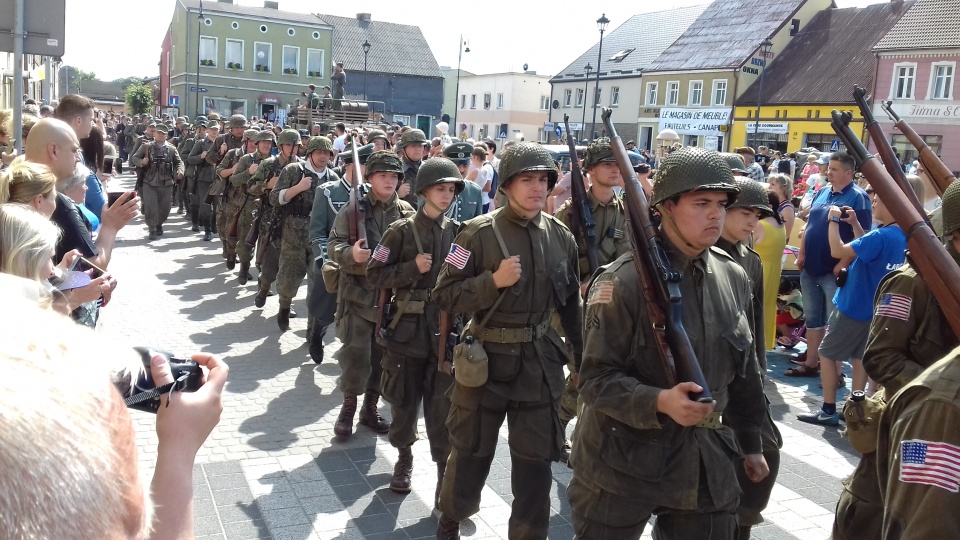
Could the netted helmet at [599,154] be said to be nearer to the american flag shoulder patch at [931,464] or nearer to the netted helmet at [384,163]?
the netted helmet at [384,163]

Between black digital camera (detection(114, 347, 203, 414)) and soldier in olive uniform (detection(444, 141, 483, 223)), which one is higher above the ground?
black digital camera (detection(114, 347, 203, 414))

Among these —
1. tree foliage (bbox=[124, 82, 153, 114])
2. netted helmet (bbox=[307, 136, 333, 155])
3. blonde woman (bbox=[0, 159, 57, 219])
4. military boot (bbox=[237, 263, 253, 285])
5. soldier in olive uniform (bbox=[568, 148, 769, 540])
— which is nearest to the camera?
soldier in olive uniform (bbox=[568, 148, 769, 540])

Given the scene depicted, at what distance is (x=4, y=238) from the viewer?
3.48 metres

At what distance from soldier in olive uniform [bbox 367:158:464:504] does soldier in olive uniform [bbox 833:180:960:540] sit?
255cm

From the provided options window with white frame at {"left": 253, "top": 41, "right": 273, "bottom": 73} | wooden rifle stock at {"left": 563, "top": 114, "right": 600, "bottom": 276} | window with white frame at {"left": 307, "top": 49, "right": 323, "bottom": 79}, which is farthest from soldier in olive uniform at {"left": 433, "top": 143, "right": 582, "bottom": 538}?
window with white frame at {"left": 307, "top": 49, "right": 323, "bottom": 79}

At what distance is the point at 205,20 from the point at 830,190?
54.0 metres

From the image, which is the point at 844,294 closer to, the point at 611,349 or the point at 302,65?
the point at 611,349

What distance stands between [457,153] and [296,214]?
2033 millimetres

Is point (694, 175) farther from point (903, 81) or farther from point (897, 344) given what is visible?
point (903, 81)

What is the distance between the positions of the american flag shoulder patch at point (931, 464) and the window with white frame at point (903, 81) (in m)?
40.9

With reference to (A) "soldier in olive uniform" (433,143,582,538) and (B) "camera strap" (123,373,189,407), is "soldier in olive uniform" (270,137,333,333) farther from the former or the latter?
(B) "camera strap" (123,373,189,407)

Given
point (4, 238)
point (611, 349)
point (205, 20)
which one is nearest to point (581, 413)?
point (611, 349)

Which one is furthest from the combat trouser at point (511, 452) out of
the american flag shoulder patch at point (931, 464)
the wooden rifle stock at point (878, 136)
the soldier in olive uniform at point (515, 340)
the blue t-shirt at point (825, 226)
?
the blue t-shirt at point (825, 226)

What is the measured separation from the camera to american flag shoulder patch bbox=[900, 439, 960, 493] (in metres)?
2.09
